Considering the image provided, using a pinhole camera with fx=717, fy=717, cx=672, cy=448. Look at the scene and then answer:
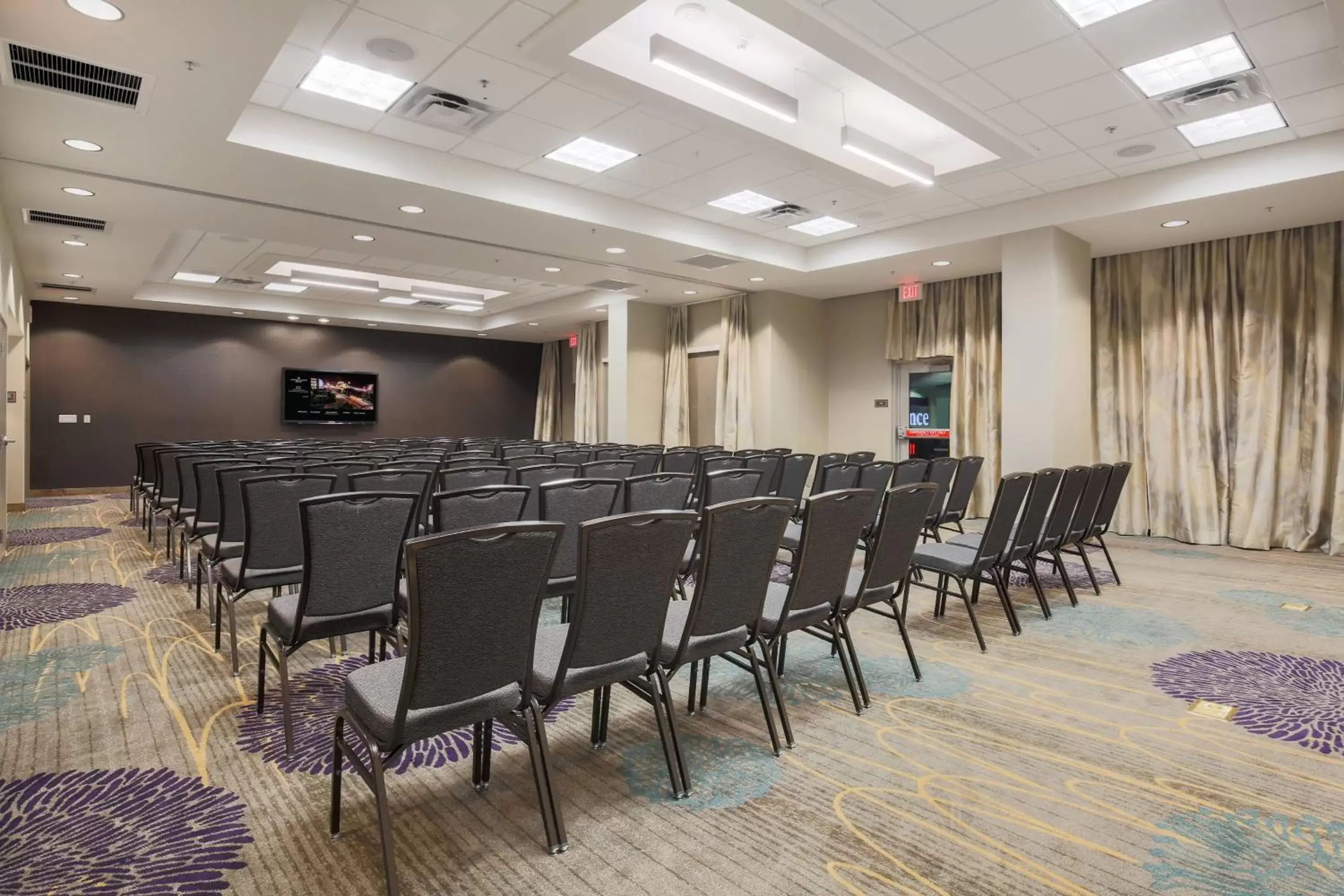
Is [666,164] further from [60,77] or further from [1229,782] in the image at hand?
[1229,782]

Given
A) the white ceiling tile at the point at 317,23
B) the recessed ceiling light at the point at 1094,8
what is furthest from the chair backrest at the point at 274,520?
the recessed ceiling light at the point at 1094,8

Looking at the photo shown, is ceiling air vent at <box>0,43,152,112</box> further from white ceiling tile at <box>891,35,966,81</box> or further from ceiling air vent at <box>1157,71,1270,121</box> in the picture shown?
ceiling air vent at <box>1157,71,1270,121</box>

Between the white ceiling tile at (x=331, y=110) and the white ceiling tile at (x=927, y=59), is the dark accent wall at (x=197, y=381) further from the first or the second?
the white ceiling tile at (x=927, y=59)

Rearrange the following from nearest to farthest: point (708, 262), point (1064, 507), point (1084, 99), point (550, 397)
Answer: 1. point (1064, 507)
2. point (1084, 99)
3. point (708, 262)
4. point (550, 397)

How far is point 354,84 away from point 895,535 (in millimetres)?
4579

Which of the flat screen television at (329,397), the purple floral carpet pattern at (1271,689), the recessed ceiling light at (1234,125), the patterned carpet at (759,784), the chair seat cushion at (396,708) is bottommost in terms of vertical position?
the patterned carpet at (759,784)

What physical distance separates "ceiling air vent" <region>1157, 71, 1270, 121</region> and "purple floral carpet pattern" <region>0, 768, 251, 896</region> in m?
6.56

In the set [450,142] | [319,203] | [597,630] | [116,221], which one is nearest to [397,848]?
[597,630]

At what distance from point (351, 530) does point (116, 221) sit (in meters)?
6.41

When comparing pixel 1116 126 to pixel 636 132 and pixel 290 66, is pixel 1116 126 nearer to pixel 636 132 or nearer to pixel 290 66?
pixel 636 132

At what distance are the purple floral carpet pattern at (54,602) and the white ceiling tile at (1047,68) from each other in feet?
21.9

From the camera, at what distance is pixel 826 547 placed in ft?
9.14

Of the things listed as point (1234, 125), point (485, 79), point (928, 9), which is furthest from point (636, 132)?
point (1234, 125)

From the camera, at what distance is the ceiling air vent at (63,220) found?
6.56 meters
